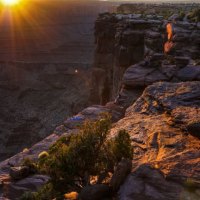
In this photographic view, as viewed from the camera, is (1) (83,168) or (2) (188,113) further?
(2) (188,113)

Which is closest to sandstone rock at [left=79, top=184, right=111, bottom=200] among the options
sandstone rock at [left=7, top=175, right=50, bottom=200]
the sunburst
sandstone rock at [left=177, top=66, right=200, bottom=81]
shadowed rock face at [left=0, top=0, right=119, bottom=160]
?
sandstone rock at [left=7, top=175, right=50, bottom=200]

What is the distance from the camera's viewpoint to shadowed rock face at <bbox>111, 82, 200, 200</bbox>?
408 inches

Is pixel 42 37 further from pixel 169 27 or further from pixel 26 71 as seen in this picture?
pixel 169 27

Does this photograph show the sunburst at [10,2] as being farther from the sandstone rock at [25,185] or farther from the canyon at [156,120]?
the sandstone rock at [25,185]

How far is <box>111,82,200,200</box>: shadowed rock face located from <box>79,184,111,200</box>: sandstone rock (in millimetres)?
644

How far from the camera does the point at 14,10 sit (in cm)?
11856

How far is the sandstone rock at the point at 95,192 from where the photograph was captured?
1117 cm

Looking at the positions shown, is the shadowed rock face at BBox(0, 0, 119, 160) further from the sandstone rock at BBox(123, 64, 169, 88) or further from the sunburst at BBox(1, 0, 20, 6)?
the sandstone rock at BBox(123, 64, 169, 88)

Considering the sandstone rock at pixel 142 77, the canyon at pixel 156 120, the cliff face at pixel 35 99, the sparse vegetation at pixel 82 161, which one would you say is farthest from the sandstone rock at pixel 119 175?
the cliff face at pixel 35 99

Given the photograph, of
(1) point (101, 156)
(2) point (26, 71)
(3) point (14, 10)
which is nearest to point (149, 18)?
(1) point (101, 156)

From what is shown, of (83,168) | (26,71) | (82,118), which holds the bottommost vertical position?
(26,71)

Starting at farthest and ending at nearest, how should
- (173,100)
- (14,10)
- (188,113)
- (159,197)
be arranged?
1. (14,10)
2. (173,100)
3. (188,113)
4. (159,197)

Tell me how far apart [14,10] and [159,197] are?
116 meters

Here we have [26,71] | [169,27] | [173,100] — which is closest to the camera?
[173,100]
